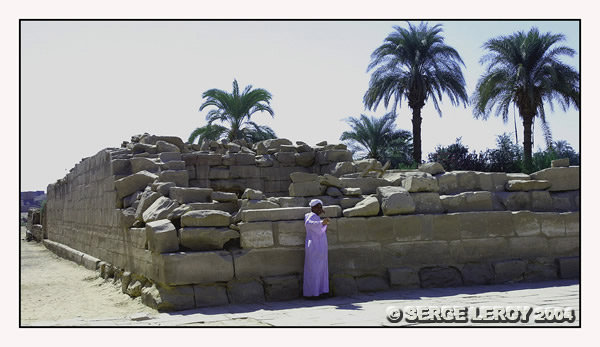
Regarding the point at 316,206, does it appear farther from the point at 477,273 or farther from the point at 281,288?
the point at 477,273

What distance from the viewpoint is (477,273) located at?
9484 mm

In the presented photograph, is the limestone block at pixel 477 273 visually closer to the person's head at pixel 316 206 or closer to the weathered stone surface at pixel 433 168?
the weathered stone surface at pixel 433 168

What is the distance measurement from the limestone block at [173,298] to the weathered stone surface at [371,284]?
2.28 metres

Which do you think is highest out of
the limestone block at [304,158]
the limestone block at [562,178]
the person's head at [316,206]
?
the limestone block at [304,158]

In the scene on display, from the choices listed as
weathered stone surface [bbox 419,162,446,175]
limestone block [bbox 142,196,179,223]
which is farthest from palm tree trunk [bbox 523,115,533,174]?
limestone block [bbox 142,196,179,223]

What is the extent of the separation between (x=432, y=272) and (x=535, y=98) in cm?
1733

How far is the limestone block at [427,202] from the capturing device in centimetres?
971

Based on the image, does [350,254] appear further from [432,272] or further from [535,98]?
[535,98]

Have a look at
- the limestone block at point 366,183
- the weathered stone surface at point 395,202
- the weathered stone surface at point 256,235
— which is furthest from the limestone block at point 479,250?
the weathered stone surface at point 256,235

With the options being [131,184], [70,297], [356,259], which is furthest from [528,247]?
[70,297]

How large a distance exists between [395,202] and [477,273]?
1.55 metres

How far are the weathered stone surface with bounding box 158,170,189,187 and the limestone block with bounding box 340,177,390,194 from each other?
256cm

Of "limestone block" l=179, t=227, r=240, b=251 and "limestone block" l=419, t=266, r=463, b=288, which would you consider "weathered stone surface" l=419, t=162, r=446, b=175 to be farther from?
"limestone block" l=179, t=227, r=240, b=251

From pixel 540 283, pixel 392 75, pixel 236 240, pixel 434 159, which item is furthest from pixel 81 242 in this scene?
pixel 434 159
